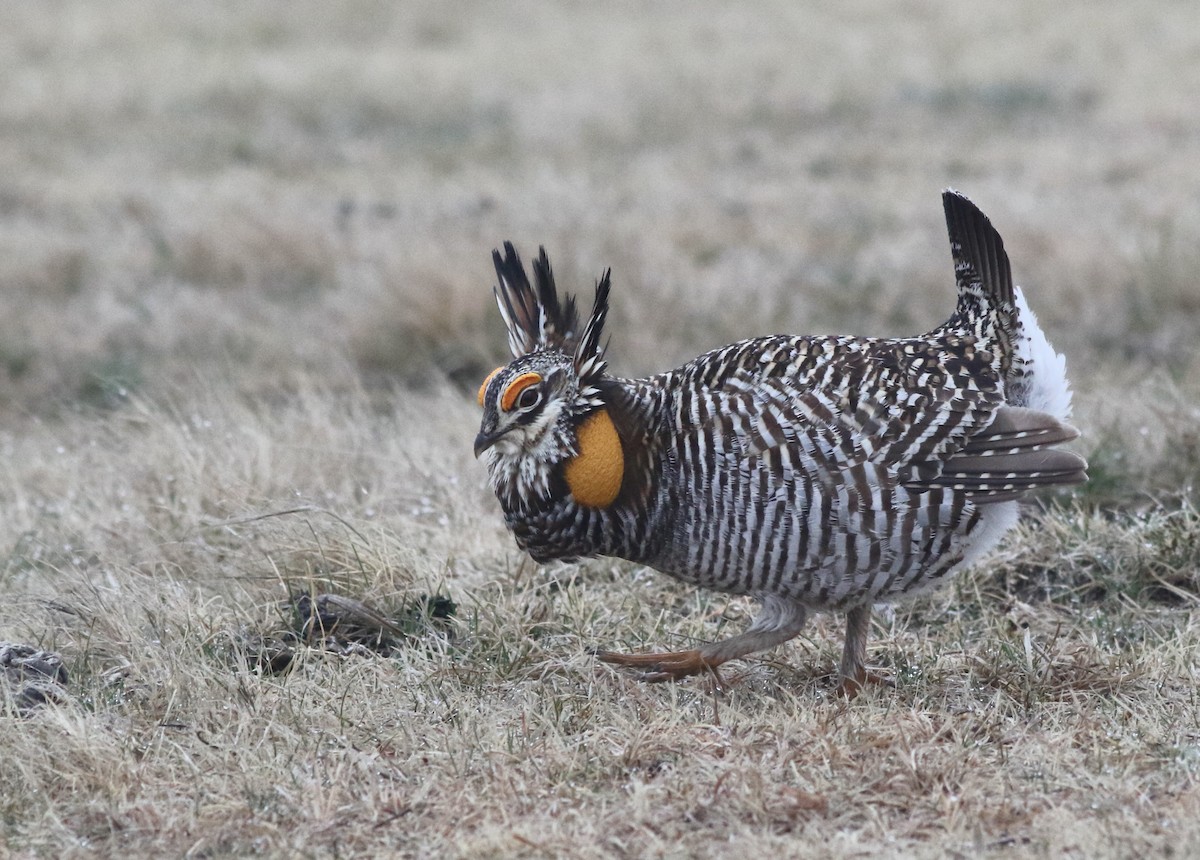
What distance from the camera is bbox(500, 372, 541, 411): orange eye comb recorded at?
140 inches

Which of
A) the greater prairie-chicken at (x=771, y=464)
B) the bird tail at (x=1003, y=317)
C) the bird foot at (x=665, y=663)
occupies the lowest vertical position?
the bird foot at (x=665, y=663)

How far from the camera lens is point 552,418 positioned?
144 inches

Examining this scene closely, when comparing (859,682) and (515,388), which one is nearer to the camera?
(515,388)

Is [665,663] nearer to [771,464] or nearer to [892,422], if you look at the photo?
[771,464]

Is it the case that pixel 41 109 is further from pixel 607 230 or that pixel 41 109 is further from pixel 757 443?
pixel 757 443

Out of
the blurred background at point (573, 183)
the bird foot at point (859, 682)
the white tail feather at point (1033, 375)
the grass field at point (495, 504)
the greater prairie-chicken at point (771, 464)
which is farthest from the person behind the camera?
the blurred background at point (573, 183)

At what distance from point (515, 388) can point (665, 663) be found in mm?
792

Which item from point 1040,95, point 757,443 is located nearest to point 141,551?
point 757,443

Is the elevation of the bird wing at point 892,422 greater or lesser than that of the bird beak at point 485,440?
greater

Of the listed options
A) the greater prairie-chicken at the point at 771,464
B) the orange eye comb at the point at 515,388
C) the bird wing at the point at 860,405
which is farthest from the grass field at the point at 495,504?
the orange eye comb at the point at 515,388

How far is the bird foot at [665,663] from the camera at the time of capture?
150 inches

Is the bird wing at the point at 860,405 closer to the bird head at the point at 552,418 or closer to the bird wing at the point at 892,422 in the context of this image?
the bird wing at the point at 892,422

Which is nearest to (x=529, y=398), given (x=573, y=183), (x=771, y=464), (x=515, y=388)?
(x=515, y=388)

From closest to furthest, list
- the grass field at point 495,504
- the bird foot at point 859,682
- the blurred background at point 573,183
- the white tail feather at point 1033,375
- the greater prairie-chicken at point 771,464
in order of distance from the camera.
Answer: the grass field at point 495,504, the greater prairie-chicken at point 771,464, the bird foot at point 859,682, the white tail feather at point 1033,375, the blurred background at point 573,183
